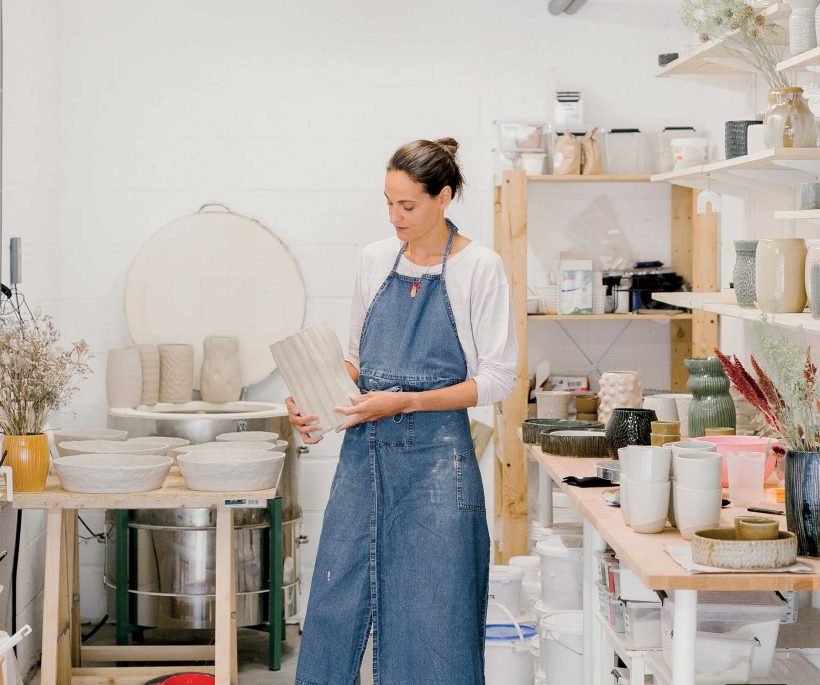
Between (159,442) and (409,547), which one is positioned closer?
(409,547)

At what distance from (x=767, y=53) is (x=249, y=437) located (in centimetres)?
191

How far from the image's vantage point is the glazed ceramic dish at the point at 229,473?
119 inches

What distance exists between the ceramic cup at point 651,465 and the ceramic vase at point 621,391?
1.12 meters

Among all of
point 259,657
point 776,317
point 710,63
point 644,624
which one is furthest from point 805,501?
point 259,657

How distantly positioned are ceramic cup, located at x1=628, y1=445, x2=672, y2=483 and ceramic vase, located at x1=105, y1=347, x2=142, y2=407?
2299mm

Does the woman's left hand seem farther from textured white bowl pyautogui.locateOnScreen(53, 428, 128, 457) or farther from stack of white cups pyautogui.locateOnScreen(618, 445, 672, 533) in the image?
textured white bowl pyautogui.locateOnScreen(53, 428, 128, 457)

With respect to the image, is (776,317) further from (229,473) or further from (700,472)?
(229,473)

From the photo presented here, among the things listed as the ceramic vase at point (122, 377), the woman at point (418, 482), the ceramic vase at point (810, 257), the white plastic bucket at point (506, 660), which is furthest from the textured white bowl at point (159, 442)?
the ceramic vase at point (810, 257)

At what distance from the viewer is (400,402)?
8.60ft

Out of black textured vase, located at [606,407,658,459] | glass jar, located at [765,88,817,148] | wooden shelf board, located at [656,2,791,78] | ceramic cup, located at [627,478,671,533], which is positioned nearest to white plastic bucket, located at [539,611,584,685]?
black textured vase, located at [606,407,658,459]

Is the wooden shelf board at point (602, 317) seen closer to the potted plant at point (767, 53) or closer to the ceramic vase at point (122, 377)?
the potted plant at point (767, 53)

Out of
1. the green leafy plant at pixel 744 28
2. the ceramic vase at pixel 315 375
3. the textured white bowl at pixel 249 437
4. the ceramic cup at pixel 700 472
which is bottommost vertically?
the textured white bowl at pixel 249 437

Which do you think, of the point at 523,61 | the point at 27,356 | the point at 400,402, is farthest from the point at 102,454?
the point at 523,61

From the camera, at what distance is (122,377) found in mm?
4016
